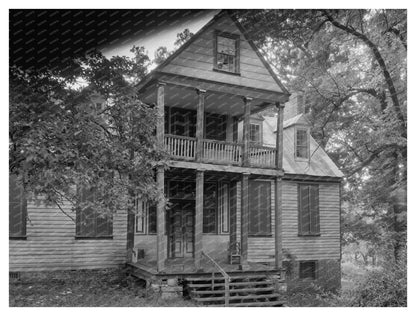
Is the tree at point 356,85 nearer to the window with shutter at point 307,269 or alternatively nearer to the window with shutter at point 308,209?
the window with shutter at point 308,209

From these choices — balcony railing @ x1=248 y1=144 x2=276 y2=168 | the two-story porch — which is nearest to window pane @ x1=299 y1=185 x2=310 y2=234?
the two-story porch

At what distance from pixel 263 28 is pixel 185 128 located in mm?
4125

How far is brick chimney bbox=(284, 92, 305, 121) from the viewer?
17.5m

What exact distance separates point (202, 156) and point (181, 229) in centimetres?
347

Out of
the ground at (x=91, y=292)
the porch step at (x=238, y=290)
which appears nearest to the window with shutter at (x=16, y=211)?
the ground at (x=91, y=292)

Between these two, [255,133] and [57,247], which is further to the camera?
[255,133]

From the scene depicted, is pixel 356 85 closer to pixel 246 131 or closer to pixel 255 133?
pixel 255 133

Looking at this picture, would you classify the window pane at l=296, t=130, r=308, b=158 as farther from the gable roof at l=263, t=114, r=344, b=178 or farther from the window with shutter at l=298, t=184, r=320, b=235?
the window with shutter at l=298, t=184, r=320, b=235

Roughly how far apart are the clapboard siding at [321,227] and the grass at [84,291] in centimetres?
626

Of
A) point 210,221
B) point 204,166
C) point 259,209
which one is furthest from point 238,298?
point 259,209

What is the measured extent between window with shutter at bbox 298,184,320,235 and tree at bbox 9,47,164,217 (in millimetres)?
8927

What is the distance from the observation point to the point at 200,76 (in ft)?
40.7

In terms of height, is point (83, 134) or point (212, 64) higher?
point (212, 64)

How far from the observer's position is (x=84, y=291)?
452 inches
